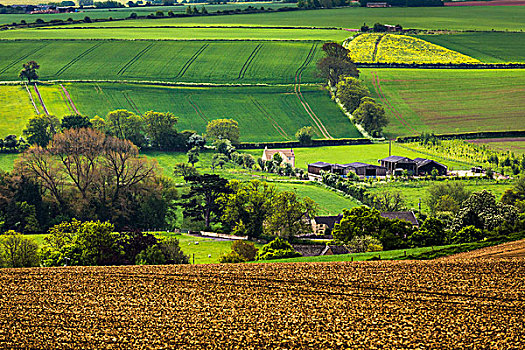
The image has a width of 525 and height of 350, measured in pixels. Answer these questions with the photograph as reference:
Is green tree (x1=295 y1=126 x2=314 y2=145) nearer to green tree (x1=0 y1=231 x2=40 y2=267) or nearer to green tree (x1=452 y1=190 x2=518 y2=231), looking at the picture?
green tree (x1=452 y1=190 x2=518 y2=231)

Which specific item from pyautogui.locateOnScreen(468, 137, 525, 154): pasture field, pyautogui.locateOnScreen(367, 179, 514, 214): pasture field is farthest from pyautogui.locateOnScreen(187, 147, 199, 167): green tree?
pyautogui.locateOnScreen(468, 137, 525, 154): pasture field

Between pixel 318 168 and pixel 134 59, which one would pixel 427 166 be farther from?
pixel 134 59

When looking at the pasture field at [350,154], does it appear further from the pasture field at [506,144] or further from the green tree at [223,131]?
the pasture field at [506,144]

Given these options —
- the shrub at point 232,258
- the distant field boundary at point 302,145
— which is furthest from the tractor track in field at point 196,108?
the shrub at point 232,258

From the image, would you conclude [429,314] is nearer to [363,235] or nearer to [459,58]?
[363,235]

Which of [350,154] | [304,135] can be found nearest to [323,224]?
[350,154]
